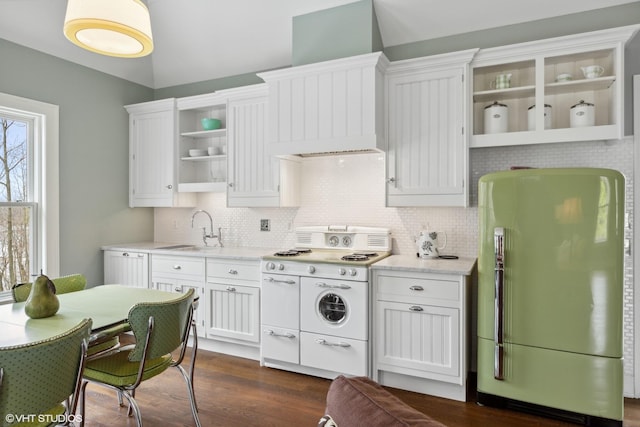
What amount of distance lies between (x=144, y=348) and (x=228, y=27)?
3112 millimetres

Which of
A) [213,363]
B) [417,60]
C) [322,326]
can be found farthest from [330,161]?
[213,363]

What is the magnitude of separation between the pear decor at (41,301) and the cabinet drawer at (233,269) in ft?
5.20

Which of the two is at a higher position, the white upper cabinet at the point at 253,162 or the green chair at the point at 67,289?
the white upper cabinet at the point at 253,162

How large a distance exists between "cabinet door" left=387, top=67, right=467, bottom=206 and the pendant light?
75.4 inches

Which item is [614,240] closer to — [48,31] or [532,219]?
[532,219]

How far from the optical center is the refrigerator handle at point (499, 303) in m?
2.47

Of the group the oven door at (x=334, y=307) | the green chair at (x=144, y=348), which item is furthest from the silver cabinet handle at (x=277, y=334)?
the green chair at (x=144, y=348)

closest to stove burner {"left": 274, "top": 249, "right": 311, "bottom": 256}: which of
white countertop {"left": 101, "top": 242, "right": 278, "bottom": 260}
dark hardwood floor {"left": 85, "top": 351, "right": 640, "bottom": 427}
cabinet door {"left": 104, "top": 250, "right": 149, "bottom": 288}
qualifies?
white countertop {"left": 101, "top": 242, "right": 278, "bottom": 260}

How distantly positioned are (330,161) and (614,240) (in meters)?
2.26

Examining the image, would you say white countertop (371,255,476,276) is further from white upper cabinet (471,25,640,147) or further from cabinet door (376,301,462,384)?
white upper cabinet (471,25,640,147)

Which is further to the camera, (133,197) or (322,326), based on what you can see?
(133,197)

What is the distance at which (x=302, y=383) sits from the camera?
9.86 feet

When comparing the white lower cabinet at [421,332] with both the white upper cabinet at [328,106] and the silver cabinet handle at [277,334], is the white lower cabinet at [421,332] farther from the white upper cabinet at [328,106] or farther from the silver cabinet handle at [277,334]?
the white upper cabinet at [328,106]

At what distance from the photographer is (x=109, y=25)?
1.79 metres
